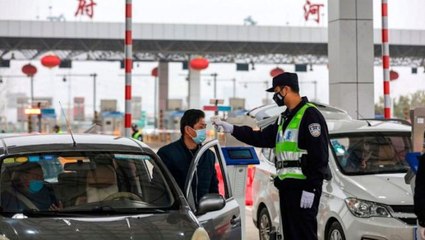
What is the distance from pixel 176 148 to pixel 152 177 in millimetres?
550

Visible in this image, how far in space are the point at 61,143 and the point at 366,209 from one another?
2.78 m

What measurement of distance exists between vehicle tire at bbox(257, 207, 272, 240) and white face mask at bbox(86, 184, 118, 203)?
3215 mm

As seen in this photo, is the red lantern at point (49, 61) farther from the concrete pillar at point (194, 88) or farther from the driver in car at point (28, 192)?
the driver in car at point (28, 192)

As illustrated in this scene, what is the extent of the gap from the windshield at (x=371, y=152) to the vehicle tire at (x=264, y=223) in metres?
1.17

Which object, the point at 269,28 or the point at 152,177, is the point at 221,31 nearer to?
the point at 269,28

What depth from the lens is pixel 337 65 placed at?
44.7ft

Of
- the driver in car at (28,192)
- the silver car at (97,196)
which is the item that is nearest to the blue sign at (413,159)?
the silver car at (97,196)

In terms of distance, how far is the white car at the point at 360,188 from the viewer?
21.3ft

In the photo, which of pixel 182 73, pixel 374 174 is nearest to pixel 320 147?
pixel 374 174

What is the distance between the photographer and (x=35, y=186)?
5066 millimetres

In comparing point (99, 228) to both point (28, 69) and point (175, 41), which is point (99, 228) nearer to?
point (28, 69)

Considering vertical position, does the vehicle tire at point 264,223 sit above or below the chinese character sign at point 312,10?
below

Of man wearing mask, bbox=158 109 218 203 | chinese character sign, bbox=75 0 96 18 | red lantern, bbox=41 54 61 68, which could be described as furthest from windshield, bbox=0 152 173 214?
chinese character sign, bbox=75 0 96 18

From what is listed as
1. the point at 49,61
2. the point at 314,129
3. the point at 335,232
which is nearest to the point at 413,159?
the point at 314,129
